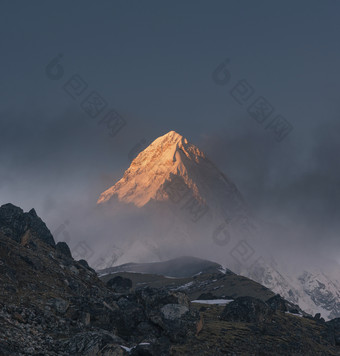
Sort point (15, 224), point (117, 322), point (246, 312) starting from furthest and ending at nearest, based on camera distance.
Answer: point (15, 224), point (246, 312), point (117, 322)

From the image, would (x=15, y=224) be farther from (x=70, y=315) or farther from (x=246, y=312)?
(x=246, y=312)

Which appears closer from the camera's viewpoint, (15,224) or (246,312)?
(246,312)

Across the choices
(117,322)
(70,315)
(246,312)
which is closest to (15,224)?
(70,315)

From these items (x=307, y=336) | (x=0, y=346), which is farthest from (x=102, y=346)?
(x=307, y=336)

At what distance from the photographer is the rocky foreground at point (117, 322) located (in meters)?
34.1

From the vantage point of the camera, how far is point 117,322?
4450cm

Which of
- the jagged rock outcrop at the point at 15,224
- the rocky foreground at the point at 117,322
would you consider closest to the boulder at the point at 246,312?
the rocky foreground at the point at 117,322

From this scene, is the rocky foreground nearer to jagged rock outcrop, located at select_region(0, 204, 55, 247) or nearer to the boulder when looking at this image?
the boulder

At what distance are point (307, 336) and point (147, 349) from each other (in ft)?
109

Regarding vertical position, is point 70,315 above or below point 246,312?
above

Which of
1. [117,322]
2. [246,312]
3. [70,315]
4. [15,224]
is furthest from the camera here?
[15,224]

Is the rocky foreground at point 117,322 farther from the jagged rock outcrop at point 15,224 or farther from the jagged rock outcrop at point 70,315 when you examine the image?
the jagged rock outcrop at point 15,224

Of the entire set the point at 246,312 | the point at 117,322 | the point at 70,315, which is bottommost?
the point at 246,312

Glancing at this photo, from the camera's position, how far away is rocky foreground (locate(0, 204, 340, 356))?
34094mm
